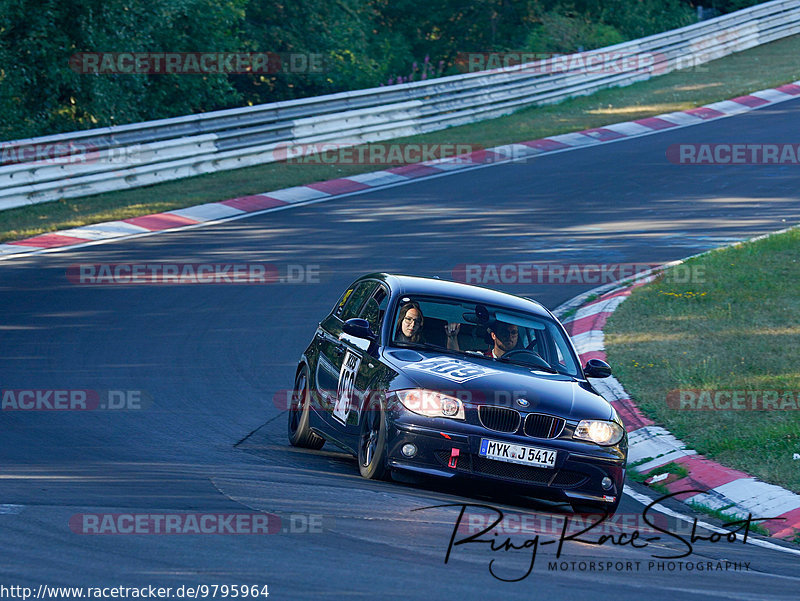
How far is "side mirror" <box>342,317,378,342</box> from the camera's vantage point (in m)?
9.09

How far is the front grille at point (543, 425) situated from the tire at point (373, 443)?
3.20ft

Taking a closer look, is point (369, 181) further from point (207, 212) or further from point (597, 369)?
point (597, 369)

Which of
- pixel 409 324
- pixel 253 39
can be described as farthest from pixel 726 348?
pixel 253 39

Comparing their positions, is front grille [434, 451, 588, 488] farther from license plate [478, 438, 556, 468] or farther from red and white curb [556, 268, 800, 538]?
red and white curb [556, 268, 800, 538]

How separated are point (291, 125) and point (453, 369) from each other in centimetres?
1710

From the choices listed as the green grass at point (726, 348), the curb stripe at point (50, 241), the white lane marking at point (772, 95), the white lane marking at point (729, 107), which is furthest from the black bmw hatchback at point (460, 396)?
the white lane marking at point (772, 95)

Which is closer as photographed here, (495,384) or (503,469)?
(503,469)

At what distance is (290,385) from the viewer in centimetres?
1181

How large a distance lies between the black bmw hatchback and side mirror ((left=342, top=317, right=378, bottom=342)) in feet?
0.03

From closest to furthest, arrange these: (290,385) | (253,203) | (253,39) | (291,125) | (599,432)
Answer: (599,432) → (290,385) → (253,203) → (291,125) → (253,39)

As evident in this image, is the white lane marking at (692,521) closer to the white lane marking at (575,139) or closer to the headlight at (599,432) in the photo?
the headlight at (599,432)

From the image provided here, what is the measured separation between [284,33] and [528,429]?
26.1 m

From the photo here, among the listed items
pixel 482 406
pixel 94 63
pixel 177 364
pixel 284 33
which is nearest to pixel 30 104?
pixel 94 63

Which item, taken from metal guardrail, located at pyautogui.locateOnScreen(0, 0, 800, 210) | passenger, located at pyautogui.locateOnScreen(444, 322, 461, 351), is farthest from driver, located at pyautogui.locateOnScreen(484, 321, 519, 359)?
metal guardrail, located at pyautogui.locateOnScreen(0, 0, 800, 210)
